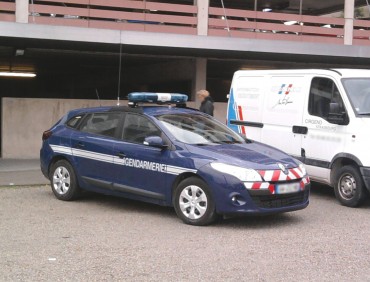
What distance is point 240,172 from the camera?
6727 millimetres

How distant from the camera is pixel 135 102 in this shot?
27.1ft

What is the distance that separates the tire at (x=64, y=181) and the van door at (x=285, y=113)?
371 centimetres

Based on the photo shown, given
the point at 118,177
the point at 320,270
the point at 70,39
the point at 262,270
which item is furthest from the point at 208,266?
the point at 70,39

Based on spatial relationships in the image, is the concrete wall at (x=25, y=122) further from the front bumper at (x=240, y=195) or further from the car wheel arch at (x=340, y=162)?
the front bumper at (x=240, y=195)

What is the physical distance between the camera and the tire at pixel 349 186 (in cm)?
833

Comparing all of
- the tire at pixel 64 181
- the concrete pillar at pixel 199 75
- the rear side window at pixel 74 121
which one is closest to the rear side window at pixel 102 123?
the rear side window at pixel 74 121

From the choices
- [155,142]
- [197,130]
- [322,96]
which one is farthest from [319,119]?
[155,142]

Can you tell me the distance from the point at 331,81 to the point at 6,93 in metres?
17.2

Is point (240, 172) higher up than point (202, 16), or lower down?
lower down

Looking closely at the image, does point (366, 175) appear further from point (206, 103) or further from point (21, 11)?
point (21, 11)

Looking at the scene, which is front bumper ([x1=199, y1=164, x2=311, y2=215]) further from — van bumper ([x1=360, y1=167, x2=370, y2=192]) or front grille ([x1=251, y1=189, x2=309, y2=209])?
van bumper ([x1=360, y1=167, x2=370, y2=192])

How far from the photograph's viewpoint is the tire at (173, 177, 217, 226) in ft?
22.4

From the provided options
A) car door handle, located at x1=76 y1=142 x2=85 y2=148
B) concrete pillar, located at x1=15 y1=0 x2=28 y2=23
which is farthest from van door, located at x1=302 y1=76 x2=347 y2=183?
concrete pillar, located at x1=15 y1=0 x2=28 y2=23

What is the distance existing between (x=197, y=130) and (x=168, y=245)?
88.8 inches
